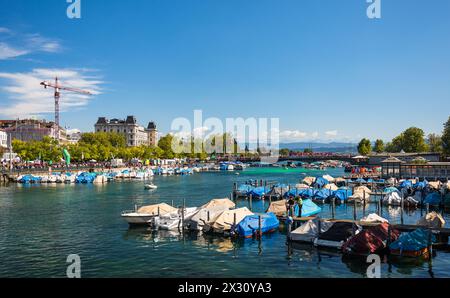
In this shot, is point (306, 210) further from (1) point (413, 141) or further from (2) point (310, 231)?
(1) point (413, 141)

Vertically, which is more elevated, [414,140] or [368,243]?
[414,140]

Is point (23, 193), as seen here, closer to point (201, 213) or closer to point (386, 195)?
point (201, 213)

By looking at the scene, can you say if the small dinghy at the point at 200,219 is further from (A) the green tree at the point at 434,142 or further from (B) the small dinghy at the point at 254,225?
(A) the green tree at the point at 434,142

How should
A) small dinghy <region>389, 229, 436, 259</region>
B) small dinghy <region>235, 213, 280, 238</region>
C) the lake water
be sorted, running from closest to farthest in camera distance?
the lake water
small dinghy <region>389, 229, 436, 259</region>
small dinghy <region>235, 213, 280, 238</region>

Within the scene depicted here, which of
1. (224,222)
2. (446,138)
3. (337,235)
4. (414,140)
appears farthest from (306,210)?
(414,140)

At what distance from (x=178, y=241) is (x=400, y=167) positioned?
66.7 meters

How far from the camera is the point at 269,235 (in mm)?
38125

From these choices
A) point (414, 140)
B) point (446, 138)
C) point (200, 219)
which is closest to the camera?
point (200, 219)

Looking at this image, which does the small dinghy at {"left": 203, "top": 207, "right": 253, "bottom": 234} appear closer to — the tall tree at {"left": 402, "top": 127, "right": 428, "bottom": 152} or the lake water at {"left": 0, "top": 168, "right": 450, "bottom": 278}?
the lake water at {"left": 0, "top": 168, "right": 450, "bottom": 278}

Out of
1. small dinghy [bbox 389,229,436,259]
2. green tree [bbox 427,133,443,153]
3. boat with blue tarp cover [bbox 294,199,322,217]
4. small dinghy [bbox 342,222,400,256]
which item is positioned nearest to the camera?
small dinghy [bbox 389,229,436,259]

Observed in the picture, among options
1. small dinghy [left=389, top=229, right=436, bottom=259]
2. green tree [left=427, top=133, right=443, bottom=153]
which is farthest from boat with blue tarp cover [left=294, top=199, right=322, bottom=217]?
green tree [left=427, top=133, right=443, bottom=153]

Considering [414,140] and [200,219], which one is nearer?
[200,219]
